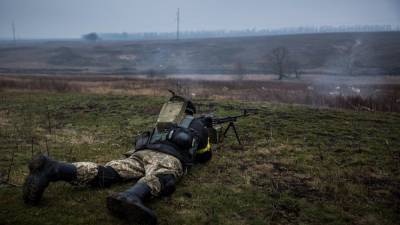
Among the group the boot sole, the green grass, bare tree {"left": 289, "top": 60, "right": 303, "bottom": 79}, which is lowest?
bare tree {"left": 289, "top": 60, "right": 303, "bottom": 79}

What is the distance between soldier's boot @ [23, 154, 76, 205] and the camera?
16.2 ft

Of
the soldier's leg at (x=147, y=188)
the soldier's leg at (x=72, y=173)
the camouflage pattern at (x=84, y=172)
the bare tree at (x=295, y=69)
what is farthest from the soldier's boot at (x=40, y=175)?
the bare tree at (x=295, y=69)

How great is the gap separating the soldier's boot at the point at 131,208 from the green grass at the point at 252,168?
0.95 ft

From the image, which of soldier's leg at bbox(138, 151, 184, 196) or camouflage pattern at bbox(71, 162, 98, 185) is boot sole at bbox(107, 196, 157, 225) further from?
camouflage pattern at bbox(71, 162, 98, 185)

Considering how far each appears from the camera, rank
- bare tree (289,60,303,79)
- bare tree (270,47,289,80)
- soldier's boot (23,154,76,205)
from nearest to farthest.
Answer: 1. soldier's boot (23,154,76,205)
2. bare tree (270,47,289,80)
3. bare tree (289,60,303,79)

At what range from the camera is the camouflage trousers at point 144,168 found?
17.3 ft

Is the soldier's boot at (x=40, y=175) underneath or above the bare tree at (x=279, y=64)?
above

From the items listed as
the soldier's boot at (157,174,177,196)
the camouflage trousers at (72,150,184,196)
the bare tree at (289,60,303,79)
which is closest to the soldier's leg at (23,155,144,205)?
the camouflage trousers at (72,150,184,196)

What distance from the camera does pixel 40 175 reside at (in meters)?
4.97

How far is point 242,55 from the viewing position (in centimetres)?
7850

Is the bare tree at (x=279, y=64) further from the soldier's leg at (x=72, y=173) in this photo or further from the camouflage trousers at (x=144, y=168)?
the soldier's leg at (x=72, y=173)

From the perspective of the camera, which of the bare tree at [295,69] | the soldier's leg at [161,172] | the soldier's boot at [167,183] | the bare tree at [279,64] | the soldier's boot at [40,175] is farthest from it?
the bare tree at [295,69]

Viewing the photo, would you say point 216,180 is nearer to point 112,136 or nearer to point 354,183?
point 354,183

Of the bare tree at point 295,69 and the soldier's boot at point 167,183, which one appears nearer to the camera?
the soldier's boot at point 167,183
